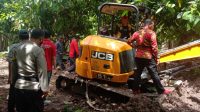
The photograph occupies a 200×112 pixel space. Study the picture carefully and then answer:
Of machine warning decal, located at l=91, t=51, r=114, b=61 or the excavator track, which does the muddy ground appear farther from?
machine warning decal, located at l=91, t=51, r=114, b=61

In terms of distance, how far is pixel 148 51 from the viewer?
818cm

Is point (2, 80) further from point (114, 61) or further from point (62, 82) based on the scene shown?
point (114, 61)

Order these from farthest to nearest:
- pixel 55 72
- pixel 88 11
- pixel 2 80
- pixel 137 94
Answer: pixel 88 11
pixel 55 72
pixel 2 80
pixel 137 94

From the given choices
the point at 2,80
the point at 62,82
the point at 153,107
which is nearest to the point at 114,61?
the point at 153,107

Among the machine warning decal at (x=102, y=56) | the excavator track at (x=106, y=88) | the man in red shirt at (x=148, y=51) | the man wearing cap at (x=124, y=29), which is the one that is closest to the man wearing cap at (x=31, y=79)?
the excavator track at (x=106, y=88)

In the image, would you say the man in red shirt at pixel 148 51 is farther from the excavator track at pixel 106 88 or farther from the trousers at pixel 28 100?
the trousers at pixel 28 100

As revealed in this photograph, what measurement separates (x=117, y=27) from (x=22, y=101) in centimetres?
498

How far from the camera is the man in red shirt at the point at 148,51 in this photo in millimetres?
8094

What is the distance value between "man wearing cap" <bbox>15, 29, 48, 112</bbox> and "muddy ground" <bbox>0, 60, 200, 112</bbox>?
8.92 ft

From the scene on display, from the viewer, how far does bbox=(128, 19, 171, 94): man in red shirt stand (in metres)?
8.09

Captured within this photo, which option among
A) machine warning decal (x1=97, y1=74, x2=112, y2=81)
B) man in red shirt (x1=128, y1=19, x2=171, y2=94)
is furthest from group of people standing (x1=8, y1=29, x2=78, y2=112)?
man in red shirt (x1=128, y1=19, x2=171, y2=94)

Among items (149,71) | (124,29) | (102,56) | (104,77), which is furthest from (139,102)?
(124,29)

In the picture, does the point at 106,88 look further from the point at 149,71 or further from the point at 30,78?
the point at 30,78

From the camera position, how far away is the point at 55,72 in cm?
1457
